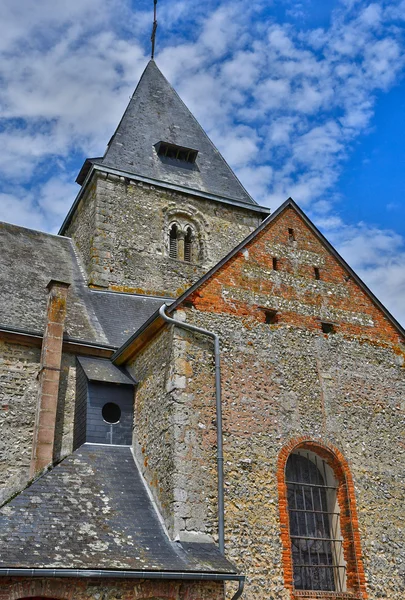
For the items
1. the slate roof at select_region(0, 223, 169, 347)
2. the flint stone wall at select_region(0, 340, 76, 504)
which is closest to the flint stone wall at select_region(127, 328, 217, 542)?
the flint stone wall at select_region(0, 340, 76, 504)

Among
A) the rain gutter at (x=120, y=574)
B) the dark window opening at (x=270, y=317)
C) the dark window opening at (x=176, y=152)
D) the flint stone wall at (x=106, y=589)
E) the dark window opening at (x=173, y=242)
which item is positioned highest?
the dark window opening at (x=176, y=152)

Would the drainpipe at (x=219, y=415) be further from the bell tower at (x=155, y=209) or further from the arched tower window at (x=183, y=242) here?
the arched tower window at (x=183, y=242)

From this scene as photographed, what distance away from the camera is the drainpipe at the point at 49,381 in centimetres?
1013

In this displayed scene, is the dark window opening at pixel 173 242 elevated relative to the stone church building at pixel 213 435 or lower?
elevated

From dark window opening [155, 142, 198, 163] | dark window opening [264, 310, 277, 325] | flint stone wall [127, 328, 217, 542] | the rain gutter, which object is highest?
dark window opening [155, 142, 198, 163]

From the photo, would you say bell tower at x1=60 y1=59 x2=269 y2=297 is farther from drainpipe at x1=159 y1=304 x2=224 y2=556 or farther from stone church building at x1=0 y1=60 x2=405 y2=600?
drainpipe at x1=159 y1=304 x2=224 y2=556

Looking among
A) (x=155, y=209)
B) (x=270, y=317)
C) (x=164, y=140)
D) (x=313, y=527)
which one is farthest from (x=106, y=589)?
(x=164, y=140)

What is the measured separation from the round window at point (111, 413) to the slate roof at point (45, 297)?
1.51 m

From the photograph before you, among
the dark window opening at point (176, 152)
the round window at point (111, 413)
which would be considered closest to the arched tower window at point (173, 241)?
the dark window opening at point (176, 152)

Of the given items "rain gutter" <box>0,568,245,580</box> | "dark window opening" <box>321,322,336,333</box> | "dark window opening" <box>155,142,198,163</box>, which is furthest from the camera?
"dark window opening" <box>155,142,198,163</box>

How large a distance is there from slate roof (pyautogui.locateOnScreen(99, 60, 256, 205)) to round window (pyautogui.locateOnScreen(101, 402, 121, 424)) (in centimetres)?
840

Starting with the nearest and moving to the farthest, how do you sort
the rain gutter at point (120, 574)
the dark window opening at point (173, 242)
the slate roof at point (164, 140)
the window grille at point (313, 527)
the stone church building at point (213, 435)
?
the rain gutter at point (120, 574) < the stone church building at point (213, 435) < the window grille at point (313, 527) < the dark window opening at point (173, 242) < the slate roof at point (164, 140)

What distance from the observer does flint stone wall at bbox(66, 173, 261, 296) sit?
15.4 m

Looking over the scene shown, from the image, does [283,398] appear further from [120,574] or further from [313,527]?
[120,574]
